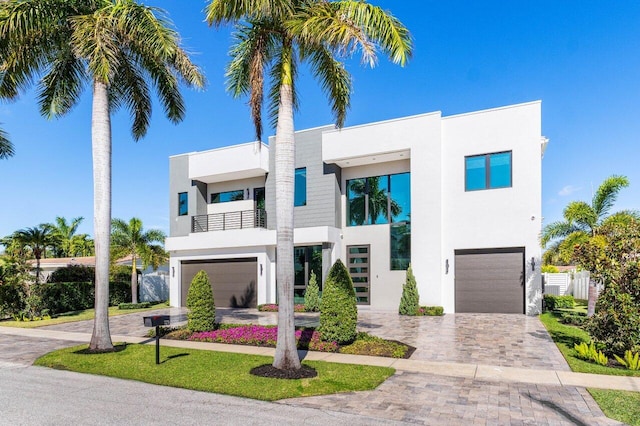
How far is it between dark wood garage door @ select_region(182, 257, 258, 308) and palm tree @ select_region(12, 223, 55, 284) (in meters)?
6.46

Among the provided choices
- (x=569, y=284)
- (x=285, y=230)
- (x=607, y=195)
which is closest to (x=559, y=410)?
(x=285, y=230)

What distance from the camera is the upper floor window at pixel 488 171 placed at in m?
15.4

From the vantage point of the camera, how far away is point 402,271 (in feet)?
55.6

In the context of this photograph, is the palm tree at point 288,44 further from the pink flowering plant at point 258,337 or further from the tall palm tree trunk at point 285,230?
the pink flowering plant at point 258,337

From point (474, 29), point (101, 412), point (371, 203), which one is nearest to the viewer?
point (101, 412)

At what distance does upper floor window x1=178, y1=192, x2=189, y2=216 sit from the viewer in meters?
21.3

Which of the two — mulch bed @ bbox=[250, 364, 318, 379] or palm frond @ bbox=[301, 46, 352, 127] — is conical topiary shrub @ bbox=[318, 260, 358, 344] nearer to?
mulch bed @ bbox=[250, 364, 318, 379]

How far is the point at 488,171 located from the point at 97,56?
45.4 ft

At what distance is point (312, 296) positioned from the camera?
17234mm

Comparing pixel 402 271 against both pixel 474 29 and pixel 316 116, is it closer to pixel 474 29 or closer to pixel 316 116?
pixel 316 116

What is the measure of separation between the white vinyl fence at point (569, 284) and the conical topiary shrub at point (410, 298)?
11946 mm

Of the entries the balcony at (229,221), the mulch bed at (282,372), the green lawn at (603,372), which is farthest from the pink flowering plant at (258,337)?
the balcony at (229,221)

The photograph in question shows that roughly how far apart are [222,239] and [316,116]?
24.7ft

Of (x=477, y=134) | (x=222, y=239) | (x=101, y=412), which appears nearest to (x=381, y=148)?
(x=477, y=134)
